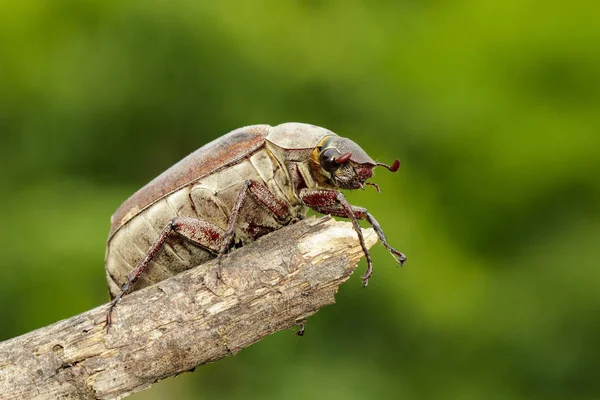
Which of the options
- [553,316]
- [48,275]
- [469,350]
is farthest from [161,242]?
[553,316]

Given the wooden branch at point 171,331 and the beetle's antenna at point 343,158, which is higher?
the beetle's antenna at point 343,158

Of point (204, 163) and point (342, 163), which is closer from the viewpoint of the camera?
point (342, 163)

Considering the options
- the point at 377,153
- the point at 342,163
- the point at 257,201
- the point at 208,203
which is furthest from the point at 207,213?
the point at 377,153

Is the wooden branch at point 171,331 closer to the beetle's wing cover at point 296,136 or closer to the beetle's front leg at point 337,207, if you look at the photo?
the beetle's front leg at point 337,207

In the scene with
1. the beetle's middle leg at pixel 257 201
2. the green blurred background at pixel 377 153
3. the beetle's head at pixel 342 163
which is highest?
the beetle's head at pixel 342 163

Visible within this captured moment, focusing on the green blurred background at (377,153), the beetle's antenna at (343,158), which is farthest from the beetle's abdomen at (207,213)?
the green blurred background at (377,153)

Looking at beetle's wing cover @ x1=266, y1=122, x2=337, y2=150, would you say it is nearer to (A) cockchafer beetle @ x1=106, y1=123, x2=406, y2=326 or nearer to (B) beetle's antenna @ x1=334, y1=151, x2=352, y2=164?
(A) cockchafer beetle @ x1=106, y1=123, x2=406, y2=326

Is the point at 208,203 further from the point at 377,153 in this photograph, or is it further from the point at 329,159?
the point at 377,153
